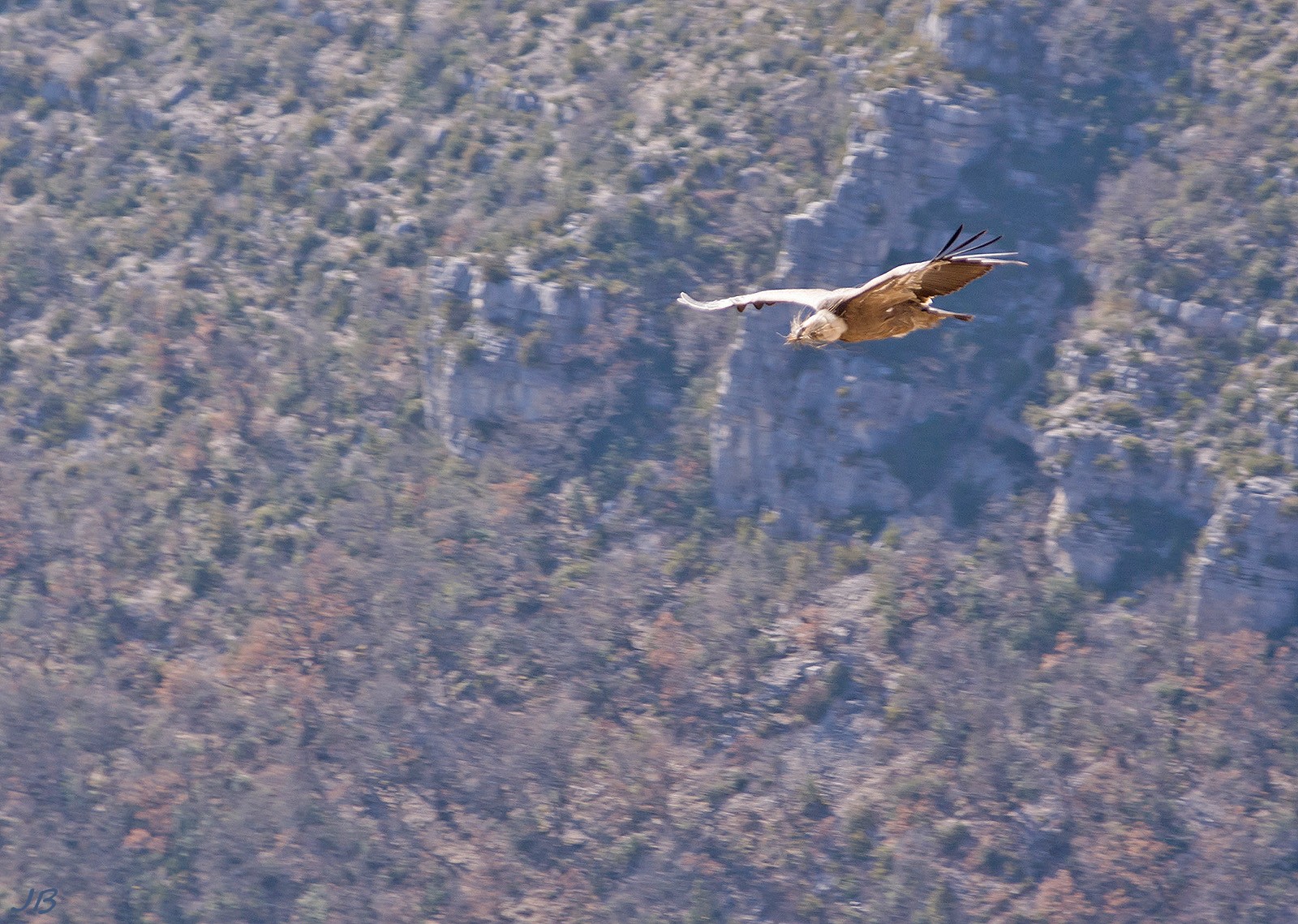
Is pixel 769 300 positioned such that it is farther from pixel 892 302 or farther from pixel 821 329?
pixel 892 302

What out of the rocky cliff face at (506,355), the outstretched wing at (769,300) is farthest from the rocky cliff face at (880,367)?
the outstretched wing at (769,300)

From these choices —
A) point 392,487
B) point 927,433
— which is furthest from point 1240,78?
point 392,487

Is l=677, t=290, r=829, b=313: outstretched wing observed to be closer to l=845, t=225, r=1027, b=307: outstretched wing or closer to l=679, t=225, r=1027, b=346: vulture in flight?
l=679, t=225, r=1027, b=346: vulture in flight

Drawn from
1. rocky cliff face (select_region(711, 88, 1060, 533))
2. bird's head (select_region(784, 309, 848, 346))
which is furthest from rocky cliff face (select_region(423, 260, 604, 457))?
bird's head (select_region(784, 309, 848, 346))

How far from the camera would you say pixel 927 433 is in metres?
70.4

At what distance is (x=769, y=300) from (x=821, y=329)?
7.23 feet

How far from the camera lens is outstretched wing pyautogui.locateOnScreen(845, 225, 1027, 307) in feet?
43.0

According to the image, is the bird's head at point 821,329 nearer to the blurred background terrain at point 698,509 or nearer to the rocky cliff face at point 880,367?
the blurred background terrain at point 698,509

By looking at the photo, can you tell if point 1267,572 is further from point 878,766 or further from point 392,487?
point 392,487

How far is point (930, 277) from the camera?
44.0 feet

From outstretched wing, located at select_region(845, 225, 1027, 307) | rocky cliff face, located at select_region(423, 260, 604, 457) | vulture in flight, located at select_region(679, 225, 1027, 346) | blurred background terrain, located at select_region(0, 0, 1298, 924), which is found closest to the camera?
outstretched wing, located at select_region(845, 225, 1027, 307)

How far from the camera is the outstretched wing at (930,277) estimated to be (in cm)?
1309

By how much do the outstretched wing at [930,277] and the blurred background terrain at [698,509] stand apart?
52.8 m

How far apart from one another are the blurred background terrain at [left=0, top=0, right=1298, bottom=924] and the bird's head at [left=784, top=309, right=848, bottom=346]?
2067 inches
